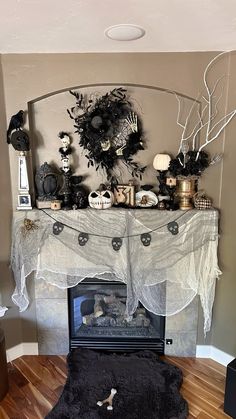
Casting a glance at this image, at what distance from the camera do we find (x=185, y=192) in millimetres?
2150

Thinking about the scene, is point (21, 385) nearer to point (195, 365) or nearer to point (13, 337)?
point (13, 337)

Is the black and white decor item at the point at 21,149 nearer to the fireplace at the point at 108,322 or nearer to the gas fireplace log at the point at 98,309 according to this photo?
the fireplace at the point at 108,322

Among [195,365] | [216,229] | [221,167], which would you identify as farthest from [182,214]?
[195,365]

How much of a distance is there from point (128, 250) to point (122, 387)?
879 mm

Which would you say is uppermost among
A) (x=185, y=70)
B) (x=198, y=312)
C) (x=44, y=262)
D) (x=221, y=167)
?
(x=185, y=70)

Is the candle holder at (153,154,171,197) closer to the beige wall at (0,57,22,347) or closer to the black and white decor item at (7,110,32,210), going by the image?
the black and white decor item at (7,110,32,210)

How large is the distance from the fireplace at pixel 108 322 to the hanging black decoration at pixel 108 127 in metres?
0.96

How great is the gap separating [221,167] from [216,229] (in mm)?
417

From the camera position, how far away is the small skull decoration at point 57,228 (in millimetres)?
2191

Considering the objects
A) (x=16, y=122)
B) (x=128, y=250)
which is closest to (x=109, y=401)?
(x=128, y=250)

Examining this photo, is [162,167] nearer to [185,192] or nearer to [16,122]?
[185,192]

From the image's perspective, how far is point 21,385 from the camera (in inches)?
85.0
